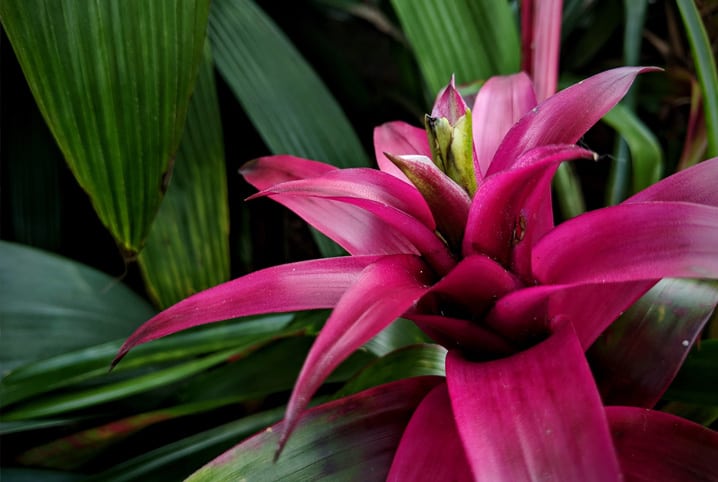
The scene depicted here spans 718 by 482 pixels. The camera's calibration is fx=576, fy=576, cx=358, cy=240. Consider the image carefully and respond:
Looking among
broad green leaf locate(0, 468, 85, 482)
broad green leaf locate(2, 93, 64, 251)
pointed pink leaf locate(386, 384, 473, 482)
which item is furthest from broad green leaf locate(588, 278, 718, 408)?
broad green leaf locate(2, 93, 64, 251)

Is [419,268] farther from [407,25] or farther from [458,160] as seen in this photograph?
[407,25]

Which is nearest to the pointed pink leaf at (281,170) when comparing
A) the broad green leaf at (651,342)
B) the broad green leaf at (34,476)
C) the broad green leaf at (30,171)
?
the broad green leaf at (651,342)

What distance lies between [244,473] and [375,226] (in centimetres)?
19

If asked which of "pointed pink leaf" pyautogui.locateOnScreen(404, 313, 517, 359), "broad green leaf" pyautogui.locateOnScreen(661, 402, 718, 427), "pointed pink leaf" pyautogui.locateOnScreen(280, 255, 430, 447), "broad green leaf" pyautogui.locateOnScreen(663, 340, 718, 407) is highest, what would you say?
"pointed pink leaf" pyautogui.locateOnScreen(280, 255, 430, 447)

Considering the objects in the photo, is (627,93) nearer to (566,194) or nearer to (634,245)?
(566,194)

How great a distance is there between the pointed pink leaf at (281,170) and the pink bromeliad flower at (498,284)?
7cm

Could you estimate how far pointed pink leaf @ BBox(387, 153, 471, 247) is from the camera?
1.14 ft

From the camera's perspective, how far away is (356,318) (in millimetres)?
304

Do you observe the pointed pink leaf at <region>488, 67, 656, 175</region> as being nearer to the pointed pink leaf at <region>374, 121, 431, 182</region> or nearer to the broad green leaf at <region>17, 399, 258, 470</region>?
the pointed pink leaf at <region>374, 121, 431, 182</region>

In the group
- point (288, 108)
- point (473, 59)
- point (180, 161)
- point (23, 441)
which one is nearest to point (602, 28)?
point (473, 59)

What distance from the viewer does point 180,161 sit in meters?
0.74

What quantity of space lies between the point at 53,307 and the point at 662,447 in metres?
0.67

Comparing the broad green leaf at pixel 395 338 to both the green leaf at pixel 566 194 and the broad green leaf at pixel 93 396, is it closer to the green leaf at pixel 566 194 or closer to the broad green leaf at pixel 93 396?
the broad green leaf at pixel 93 396

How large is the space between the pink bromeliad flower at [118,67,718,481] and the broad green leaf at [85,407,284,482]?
22cm
